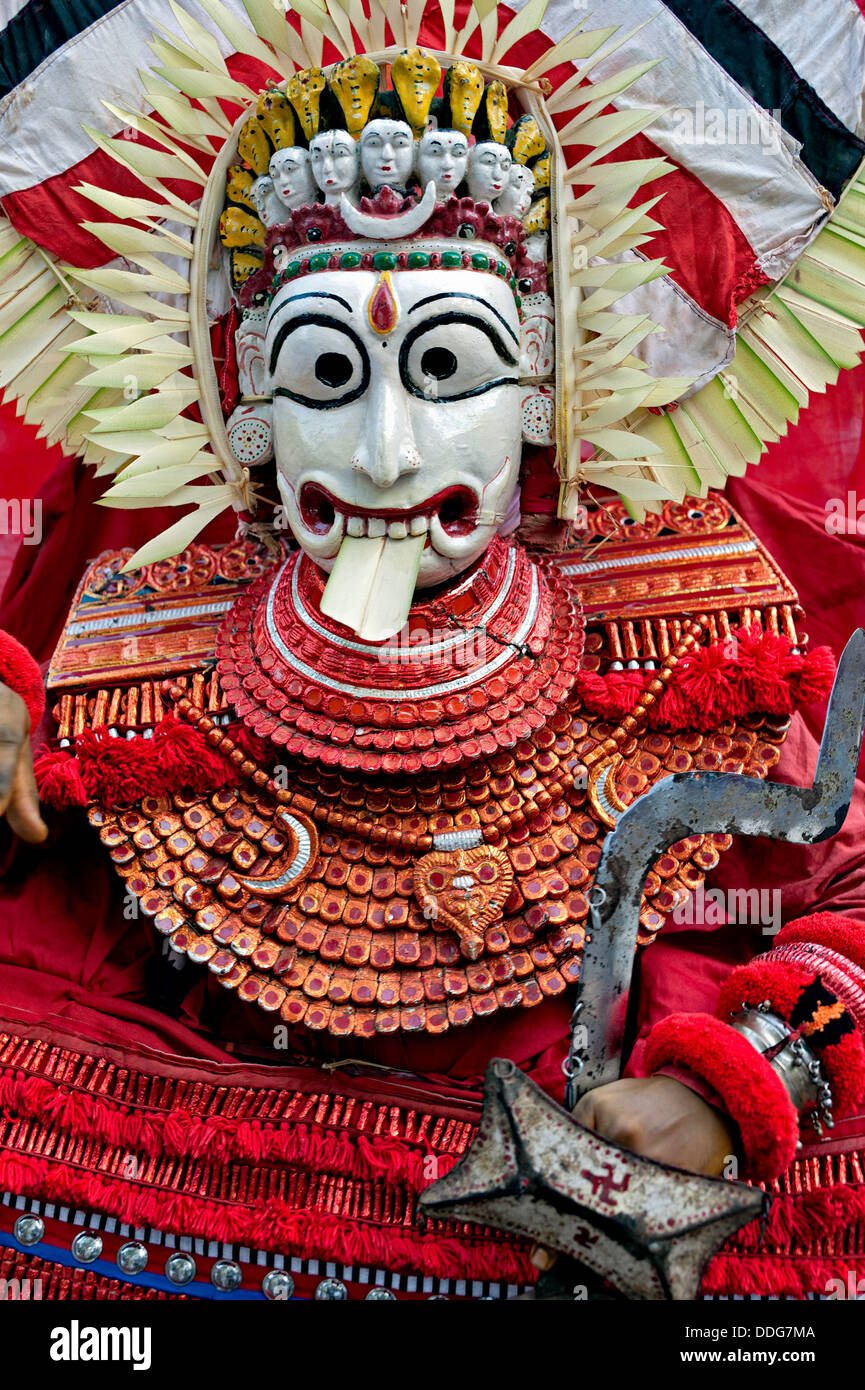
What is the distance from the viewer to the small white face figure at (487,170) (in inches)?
80.6

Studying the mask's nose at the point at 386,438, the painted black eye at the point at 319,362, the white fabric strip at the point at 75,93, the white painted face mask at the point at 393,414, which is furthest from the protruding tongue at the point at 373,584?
the white fabric strip at the point at 75,93

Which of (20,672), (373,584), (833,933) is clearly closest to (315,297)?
(373,584)

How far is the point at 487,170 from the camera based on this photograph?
80.8 inches

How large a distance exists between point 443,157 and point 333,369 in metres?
0.37

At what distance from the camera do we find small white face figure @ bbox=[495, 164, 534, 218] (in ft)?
6.91

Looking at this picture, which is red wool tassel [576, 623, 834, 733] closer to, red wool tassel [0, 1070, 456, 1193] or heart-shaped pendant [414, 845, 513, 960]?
heart-shaped pendant [414, 845, 513, 960]

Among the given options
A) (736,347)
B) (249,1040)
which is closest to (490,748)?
(249,1040)

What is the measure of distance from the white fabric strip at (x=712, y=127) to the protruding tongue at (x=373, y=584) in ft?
3.17

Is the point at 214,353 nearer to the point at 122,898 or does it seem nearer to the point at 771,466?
the point at 122,898

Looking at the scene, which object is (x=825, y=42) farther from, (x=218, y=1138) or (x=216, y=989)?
(x=218, y=1138)

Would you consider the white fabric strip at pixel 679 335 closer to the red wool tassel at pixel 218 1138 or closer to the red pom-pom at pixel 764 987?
the red pom-pom at pixel 764 987

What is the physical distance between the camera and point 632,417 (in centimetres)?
242

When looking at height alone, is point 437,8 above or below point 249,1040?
above

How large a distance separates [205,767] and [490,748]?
1.65 ft
